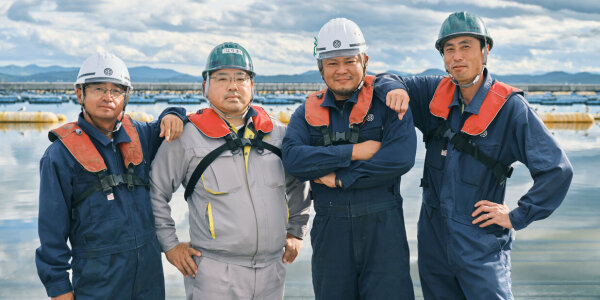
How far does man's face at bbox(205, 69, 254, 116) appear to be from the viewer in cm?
339

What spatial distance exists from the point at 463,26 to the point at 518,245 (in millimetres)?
5561

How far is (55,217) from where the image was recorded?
9.69ft

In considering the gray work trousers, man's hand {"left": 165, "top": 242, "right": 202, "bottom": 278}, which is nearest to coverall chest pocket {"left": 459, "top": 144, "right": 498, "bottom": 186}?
the gray work trousers

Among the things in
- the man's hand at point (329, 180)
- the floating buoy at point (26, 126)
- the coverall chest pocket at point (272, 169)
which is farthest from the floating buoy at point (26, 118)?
the man's hand at point (329, 180)

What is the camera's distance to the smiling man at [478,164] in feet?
10.1

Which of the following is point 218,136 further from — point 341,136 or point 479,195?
point 479,195

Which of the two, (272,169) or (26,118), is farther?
(26,118)

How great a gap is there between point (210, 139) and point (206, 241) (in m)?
0.76

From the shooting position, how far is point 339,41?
338cm

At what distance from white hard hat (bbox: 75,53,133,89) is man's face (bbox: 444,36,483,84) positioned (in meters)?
2.48

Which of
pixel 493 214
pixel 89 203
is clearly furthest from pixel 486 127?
pixel 89 203

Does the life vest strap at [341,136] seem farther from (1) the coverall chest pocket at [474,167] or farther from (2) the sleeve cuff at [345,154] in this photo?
(1) the coverall chest pocket at [474,167]

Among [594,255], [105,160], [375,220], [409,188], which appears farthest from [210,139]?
[409,188]

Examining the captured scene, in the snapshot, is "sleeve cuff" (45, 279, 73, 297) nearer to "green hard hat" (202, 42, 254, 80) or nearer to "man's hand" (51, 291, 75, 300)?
"man's hand" (51, 291, 75, 300)
